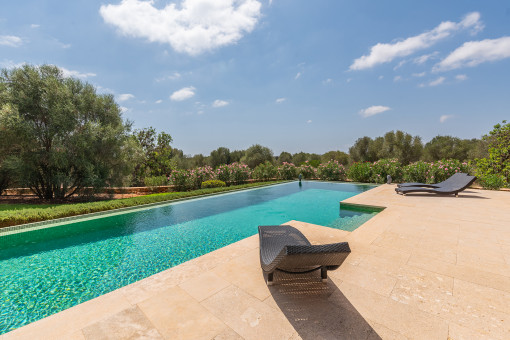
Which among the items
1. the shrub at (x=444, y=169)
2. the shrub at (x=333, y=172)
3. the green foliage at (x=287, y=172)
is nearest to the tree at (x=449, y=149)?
the shrub at (x=444, y=169)

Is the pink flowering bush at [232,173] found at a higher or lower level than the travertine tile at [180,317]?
higher

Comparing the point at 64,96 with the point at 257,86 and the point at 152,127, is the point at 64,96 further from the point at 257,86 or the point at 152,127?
the point at 257,86

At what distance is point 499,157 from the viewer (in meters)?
11.2

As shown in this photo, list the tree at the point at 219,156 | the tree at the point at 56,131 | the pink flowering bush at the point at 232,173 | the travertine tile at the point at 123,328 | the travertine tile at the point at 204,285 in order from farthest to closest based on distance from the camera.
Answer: the tree at the point at 219,156 → the pink flowering bush at the point at 232,173 → the tree at the point at 56,131 → the travertine tile at the point at 204,285 → the travertine tile at the point at 123,328

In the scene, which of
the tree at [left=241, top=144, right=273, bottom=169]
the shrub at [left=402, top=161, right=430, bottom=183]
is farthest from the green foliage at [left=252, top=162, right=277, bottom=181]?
the tree at [left=241, top=144, right=273, bottom=169]

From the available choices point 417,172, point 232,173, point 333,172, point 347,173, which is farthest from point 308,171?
point 417,172

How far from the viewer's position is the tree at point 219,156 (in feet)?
144

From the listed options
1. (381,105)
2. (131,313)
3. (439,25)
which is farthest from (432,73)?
(131,313)

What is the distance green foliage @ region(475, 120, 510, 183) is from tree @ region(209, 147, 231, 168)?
3864 cm

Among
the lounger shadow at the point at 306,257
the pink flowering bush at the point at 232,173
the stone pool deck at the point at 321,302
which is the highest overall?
the pink flowering bush at the point at 232,173

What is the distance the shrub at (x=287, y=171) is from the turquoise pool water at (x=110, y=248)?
1074 centimetres

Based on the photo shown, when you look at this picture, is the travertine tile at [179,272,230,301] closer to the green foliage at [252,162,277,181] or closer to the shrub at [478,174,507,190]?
the shrub at [478,174,507,190]

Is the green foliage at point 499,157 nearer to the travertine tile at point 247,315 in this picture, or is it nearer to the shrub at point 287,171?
the shrub at point 287,171

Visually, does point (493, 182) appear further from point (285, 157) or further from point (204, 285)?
point (285, 157)
